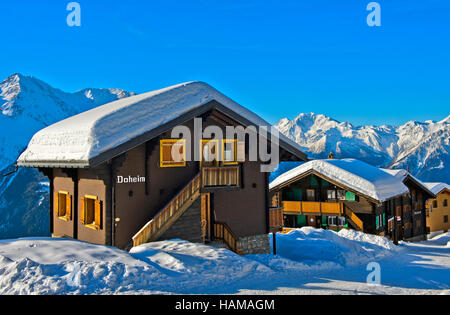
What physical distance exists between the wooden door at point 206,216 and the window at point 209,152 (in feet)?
4.57

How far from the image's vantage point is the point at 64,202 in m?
16.5

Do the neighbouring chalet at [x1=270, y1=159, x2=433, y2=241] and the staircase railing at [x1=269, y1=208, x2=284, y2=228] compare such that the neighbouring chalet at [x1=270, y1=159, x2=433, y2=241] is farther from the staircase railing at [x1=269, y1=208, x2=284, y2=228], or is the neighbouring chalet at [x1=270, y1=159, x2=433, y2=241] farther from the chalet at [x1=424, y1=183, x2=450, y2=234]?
the chalet at [x1=424, y1=183, x2=450, y2=234]

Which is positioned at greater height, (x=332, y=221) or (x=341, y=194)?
(x=341, y=194)

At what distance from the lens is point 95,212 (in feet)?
45.0

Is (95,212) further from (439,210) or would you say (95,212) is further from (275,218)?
(439,210)

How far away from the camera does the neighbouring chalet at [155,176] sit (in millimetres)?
13023

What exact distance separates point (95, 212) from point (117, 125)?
336cm

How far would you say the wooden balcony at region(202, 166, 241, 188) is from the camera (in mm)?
15398

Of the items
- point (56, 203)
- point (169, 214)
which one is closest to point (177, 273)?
point (169, 214)

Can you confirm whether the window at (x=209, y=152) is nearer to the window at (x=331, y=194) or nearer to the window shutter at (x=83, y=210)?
the window shutter at (x=83, y=210)
